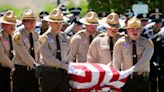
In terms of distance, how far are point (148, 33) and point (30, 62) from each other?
2973 millimetres

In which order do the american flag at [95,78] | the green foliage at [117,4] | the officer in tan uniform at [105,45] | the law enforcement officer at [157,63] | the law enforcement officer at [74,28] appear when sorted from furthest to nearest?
1. the green foliage at [117,4]
2. the law enforcement officer at [74,28]
3. the law enforcement officer at [157,63]
4. the officer in tan uniform at [105,45]
5. the american flag at [95,78]

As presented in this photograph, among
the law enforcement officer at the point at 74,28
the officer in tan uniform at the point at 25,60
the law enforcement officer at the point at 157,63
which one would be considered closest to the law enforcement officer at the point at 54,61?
the officer in tan uniform at the point at 25,60

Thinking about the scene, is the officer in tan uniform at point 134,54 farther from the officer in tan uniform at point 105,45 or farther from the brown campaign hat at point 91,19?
the brown campaign hat at point 91,19

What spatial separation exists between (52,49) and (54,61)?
0.25 metres

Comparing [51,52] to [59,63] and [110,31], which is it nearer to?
[59,63]

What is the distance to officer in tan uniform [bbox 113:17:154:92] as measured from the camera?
9.52 metres

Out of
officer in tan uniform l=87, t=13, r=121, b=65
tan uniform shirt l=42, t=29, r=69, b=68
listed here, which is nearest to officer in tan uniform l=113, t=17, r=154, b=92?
officer in tan uniform l=87, t=13, r=121, b=65

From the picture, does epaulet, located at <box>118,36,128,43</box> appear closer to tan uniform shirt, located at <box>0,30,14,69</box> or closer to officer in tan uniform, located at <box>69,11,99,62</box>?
officer in tan uniform, located at <box>69,11,99,62</box>

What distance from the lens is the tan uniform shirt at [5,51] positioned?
403 inches

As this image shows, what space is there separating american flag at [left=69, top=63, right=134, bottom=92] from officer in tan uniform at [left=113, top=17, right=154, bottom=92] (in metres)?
0.46

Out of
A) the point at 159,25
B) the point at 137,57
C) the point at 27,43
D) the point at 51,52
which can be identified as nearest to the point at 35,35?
the point at 27,43

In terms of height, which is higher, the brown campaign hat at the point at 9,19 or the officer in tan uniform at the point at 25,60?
the brown campaign hat at the point at 9,19

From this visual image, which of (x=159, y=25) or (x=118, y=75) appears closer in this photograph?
(x=118, y=75)

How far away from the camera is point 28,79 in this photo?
10.3 m
